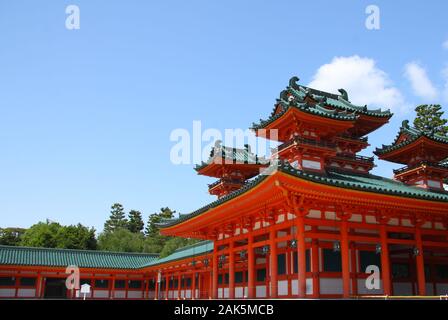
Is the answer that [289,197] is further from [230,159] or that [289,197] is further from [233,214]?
[230,159]

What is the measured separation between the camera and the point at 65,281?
50.8 m

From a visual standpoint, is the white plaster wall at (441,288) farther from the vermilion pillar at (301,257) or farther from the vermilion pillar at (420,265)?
the vermilion pillar at (301,257)

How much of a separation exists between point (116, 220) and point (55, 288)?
68.6 meters

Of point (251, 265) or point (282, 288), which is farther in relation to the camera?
point (251, 265)

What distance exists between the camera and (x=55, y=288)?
49.8 m

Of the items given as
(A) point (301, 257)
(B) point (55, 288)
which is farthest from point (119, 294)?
(A) point (301, 257)

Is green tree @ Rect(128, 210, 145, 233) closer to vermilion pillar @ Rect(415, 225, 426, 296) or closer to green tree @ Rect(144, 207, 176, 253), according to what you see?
green tree @ Rect(144, 207, 176, 253)

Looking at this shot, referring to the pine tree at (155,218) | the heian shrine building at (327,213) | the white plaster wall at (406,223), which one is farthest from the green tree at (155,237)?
the white plaster wall at (406,223)

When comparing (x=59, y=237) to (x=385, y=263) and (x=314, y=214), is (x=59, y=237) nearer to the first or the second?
(x=314, y=214)

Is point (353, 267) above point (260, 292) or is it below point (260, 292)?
above

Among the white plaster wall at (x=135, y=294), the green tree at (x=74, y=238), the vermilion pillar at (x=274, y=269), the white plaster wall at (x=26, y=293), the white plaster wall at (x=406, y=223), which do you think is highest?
the green tree at (x=74, y=238)

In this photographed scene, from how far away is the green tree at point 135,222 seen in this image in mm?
113438

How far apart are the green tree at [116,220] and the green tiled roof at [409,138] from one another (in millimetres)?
94010
